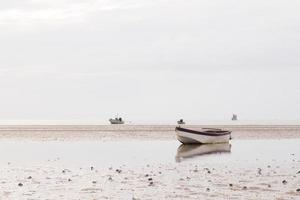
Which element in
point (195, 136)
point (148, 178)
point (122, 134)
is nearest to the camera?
point (148, 178)

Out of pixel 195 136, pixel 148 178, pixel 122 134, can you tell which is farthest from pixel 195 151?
pixel 122 134

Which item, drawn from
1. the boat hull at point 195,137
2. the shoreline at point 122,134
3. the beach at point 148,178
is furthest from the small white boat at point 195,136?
the shoreline at point 122,134

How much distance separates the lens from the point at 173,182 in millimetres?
25406

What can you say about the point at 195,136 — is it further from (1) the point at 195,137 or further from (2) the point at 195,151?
(2) the point at 195,151

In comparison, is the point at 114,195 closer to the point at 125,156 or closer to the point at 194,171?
the point at 194,171

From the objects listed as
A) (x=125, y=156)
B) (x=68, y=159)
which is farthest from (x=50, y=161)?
(x=125, y=156)

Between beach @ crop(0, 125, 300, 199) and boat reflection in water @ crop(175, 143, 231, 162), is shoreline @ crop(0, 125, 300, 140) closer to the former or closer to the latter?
boat reflection in water @ crop(175, 143, 231, 162)

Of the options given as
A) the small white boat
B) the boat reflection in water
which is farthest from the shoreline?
the boat reflection in water

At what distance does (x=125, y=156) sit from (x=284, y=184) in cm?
1990

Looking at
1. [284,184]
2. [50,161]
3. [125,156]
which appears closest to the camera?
[284,184]

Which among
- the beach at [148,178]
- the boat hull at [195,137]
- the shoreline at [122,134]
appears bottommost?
the beach at [148,178]

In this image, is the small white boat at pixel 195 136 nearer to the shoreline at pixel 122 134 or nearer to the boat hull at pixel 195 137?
the boat hull at pixel 195 137

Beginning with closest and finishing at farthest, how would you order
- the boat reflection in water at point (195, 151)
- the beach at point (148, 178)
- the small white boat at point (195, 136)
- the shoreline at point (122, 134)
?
the beach at point (148, 178)
the boat reflection in water at point (195, 151)
the small white boat at point (195, 136)
the shoreline at point (122, 134)

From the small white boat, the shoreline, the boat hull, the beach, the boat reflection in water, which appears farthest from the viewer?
the shoreline
